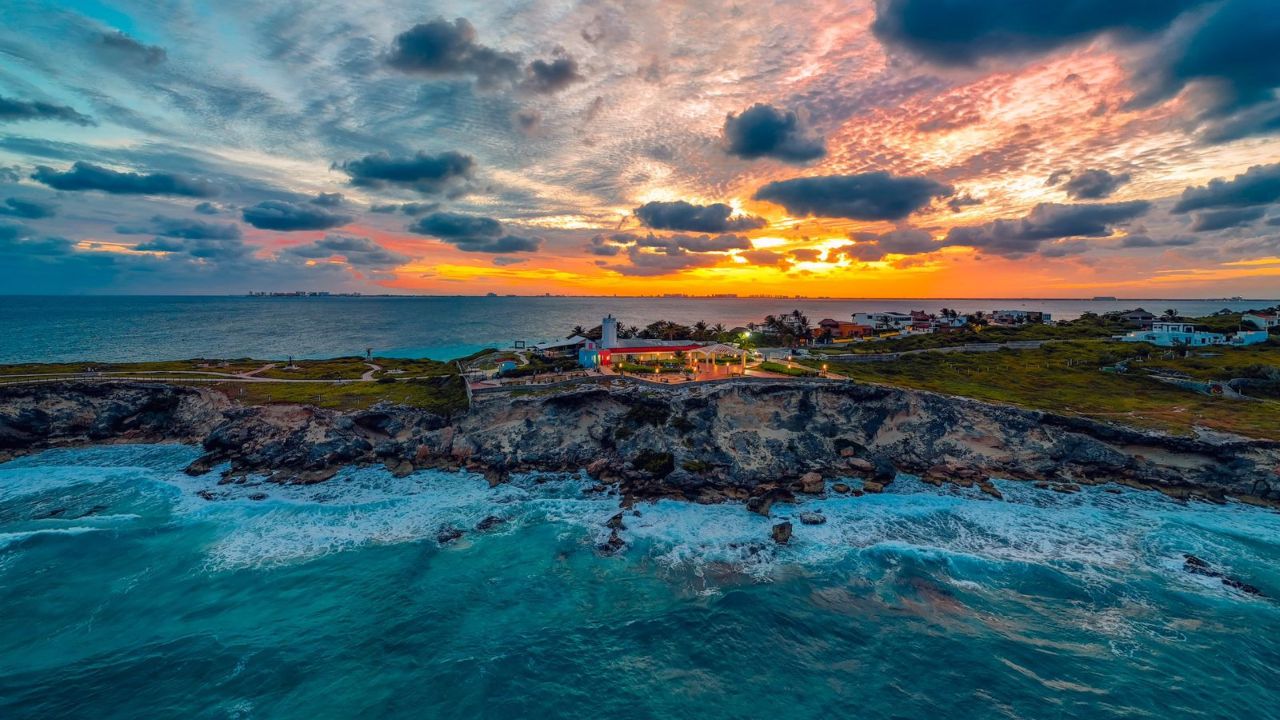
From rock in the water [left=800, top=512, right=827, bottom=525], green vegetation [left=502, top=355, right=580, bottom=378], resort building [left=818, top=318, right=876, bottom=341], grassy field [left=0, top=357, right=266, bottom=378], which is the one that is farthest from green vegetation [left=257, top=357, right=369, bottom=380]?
resort building [left=818, top=318, right=876, bottom=341]

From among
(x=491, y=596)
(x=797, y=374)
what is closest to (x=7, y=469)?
(x=491, y=596)

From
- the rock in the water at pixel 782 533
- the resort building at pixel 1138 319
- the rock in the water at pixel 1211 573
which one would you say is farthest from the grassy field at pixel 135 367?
the resort building at pixel 1138 319

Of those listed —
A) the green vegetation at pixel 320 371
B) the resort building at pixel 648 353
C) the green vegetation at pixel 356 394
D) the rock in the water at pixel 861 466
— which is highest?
the resort building at pixel 648 353

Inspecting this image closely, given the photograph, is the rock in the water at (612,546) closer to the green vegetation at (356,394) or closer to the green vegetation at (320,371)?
the green vegetation at (356,394)

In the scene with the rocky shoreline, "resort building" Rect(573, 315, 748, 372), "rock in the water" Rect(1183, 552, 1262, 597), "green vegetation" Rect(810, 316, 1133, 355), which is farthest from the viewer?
"green vegetation" Rect(810, 316, 1133, 355)

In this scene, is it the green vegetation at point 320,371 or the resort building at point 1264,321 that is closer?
the green vegetation at point 320,371

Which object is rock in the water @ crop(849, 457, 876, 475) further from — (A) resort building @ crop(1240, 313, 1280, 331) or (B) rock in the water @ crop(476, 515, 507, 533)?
(A) resort building @ crop(1240, 313, 1280, 331)

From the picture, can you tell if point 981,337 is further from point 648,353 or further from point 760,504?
point 760,504
